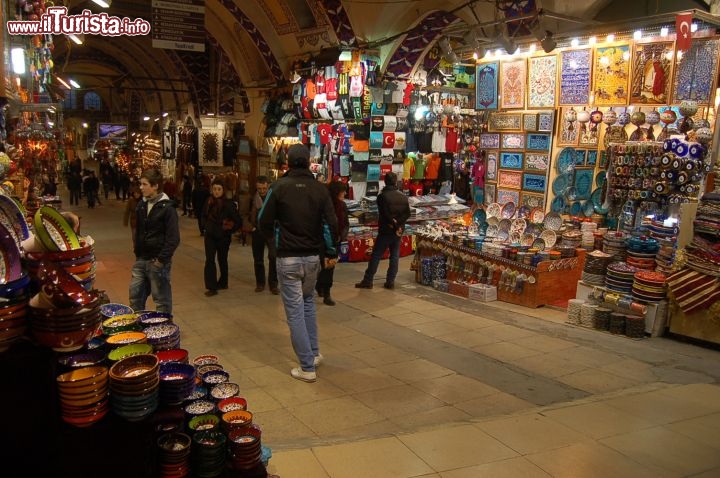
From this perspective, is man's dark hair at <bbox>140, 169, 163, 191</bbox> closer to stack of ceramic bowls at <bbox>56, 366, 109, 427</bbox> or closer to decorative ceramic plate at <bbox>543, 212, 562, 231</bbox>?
stack of ceramic bowls at <bbox>56, 366, 109, 427</bbox>

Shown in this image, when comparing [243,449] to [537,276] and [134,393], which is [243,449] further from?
[537,276]

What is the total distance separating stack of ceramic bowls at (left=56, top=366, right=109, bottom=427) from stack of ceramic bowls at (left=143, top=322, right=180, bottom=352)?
604 millimetres

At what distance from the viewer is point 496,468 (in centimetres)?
326

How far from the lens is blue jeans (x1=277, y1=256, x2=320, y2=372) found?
14.7 feet

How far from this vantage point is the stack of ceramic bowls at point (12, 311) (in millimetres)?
1982

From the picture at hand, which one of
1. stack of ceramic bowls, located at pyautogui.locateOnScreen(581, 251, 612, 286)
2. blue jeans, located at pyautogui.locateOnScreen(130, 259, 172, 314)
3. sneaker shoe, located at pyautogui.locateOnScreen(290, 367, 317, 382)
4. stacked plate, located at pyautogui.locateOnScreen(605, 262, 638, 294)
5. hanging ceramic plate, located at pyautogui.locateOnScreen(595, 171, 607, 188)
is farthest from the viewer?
hanging ceramic plate, located at pyautogui.locateOnScreen(595, 171, 607, 188)

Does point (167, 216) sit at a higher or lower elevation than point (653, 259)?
higher

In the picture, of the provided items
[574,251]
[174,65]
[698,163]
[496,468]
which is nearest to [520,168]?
[574,251]

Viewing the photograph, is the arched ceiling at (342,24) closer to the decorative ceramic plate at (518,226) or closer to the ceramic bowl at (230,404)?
the decorative ceramic plate at (518,226)

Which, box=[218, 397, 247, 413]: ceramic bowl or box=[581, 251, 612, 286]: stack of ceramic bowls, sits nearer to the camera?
box=[218, 397, 247, 413]: ceramic bowl

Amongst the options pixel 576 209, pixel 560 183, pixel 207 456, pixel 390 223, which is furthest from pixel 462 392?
pixel 560 183

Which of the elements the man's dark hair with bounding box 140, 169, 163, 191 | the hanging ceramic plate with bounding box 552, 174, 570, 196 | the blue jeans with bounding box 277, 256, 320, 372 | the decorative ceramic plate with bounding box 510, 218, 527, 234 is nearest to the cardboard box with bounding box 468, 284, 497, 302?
the decorative ceramic plate with bounding box 510, 218, 527, 234

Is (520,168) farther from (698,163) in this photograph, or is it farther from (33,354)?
(33,354)

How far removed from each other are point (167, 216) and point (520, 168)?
19.4 ft
